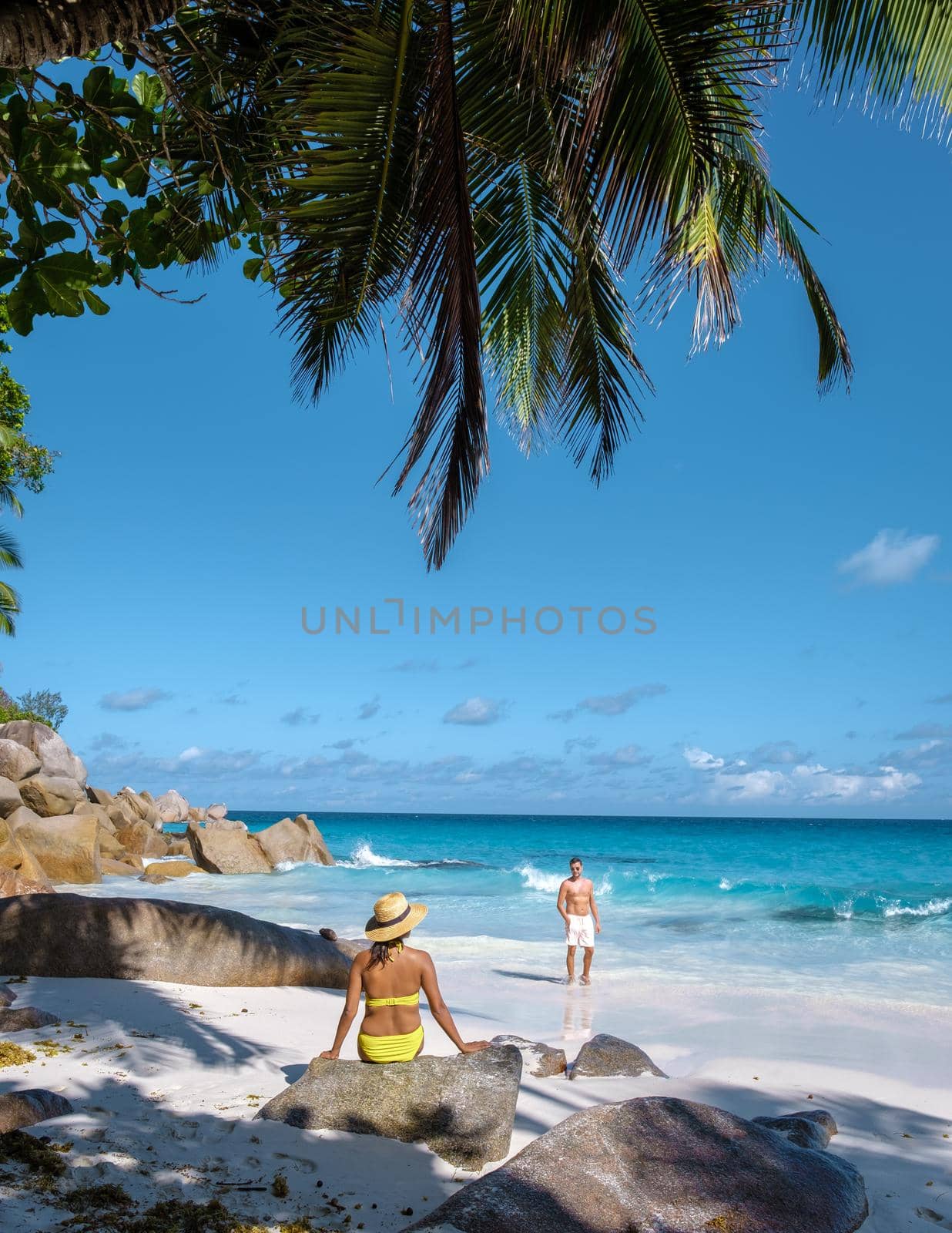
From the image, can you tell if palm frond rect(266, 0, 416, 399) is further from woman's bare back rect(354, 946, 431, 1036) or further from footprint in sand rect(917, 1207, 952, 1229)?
footprint in sand rect(917, 1207, 952, 1229)

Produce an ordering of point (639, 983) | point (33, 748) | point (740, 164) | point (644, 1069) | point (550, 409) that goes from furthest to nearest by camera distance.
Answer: point (33, 748) < point (639, 983) < point (550, 409) < point (644, 1069) < point (740, 164)

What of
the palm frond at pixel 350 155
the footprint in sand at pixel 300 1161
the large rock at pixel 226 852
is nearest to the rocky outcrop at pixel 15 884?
the footprint in sand at pixel 300 1161

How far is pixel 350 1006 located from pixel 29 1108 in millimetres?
1379

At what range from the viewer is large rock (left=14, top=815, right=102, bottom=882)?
14664mm

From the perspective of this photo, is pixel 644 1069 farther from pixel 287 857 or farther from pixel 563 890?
pixel 287 857

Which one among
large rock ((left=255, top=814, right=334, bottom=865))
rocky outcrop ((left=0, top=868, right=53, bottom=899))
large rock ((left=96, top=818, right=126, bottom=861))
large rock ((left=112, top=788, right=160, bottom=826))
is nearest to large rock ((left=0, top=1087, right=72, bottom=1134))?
rocky outcrop ((left=0, top=868, right=53, bottom=899))

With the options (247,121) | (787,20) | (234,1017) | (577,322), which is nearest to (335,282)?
(247,121)

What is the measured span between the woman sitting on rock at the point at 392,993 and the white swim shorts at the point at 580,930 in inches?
252

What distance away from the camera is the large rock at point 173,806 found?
39.4m

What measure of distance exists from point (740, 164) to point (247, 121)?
252cm

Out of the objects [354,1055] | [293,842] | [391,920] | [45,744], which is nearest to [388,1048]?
[391,920]

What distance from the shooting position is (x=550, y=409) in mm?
6734

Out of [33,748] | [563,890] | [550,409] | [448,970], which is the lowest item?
[448,970]

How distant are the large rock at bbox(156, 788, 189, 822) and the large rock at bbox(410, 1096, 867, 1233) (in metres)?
38.6
